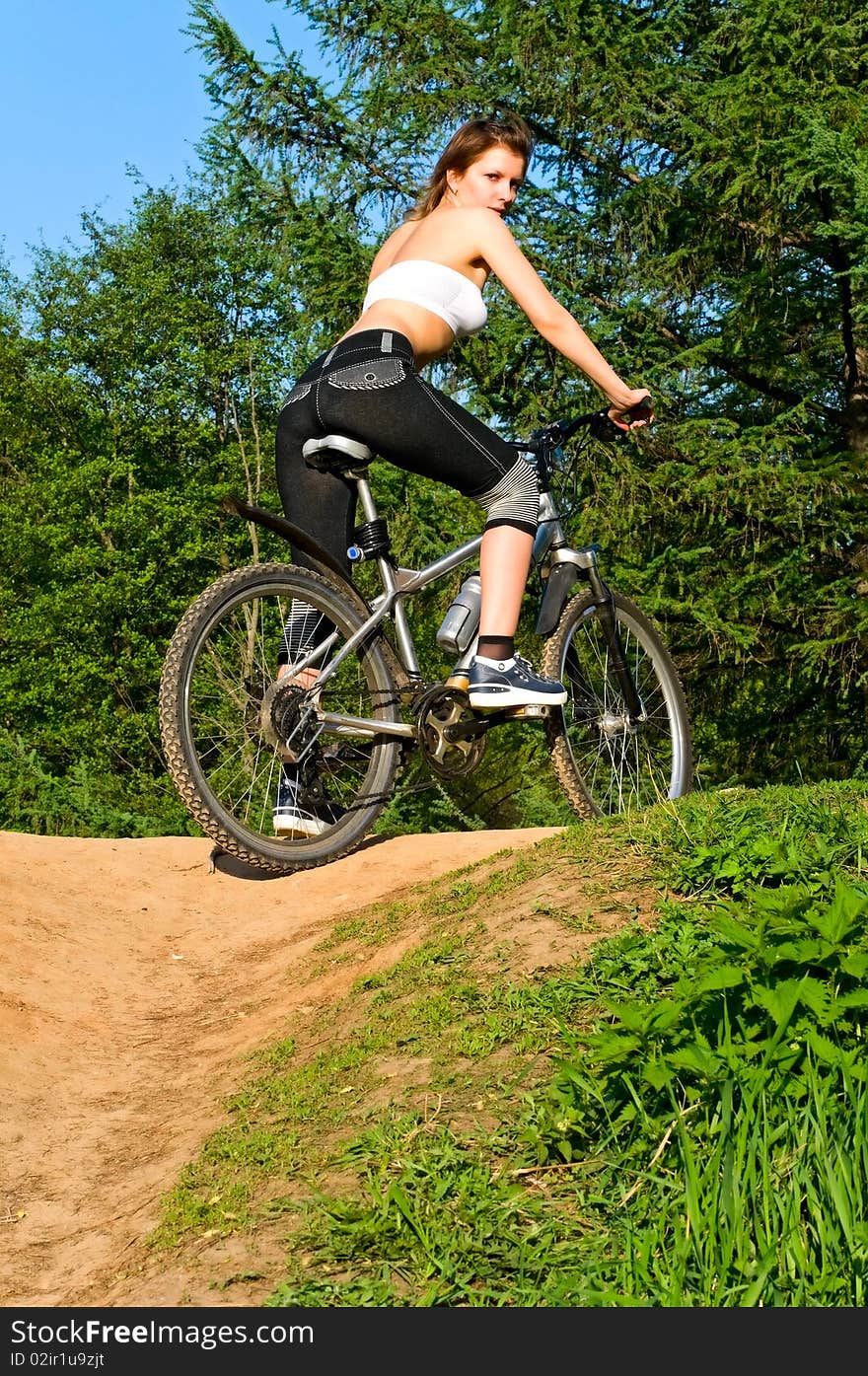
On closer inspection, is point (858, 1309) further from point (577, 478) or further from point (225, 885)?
point (577, 478)

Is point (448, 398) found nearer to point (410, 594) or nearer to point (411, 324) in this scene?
point (411, 324)

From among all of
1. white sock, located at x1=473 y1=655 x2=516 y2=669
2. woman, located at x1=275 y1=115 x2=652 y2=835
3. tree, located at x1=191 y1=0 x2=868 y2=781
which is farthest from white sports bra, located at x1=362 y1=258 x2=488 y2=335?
tree, located at x1=191 y1=0 x2=868 y2=781

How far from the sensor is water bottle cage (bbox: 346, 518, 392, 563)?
4.98m

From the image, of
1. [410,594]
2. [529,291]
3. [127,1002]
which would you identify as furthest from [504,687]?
[127,1002]

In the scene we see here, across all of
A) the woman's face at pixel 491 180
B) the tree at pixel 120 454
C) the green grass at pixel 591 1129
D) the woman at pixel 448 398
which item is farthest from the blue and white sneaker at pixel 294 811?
the tree at pixel 120 454

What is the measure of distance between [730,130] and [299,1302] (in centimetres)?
845

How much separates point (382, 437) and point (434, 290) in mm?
557

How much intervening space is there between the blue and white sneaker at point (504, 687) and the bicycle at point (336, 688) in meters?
0.05

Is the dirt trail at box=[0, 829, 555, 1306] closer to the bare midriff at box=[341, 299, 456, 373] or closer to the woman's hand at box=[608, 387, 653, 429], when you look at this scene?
the woman's hand at box=[608, 387, 653, 429]

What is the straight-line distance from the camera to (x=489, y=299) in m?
10.3

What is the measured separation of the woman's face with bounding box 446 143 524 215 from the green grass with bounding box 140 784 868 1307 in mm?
2636

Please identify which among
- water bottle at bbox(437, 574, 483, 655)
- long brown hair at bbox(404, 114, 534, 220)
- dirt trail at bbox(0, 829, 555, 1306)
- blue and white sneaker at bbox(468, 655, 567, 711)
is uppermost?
long brown hair at bbox(404, 114, 534, 220)

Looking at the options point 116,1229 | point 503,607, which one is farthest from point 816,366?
point 116,1229

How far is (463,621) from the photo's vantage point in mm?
5078
